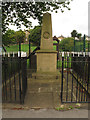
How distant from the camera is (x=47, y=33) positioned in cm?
706

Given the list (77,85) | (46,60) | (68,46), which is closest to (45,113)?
(77,85)

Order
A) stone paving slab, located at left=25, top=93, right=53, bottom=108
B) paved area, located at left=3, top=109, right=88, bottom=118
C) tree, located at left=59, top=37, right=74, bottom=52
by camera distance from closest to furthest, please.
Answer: paved area, located at left=3, top=109, right=88, bottom=118
stone paving slab, located at left=25, top=93, right=53, bottom=108
tree, located at left=59, top=37, right=74, bottom=52

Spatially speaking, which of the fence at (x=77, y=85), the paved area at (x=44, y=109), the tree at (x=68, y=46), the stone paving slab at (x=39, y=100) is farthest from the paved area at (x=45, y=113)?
the tree at (x=68, y=46)

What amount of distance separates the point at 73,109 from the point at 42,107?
97cm

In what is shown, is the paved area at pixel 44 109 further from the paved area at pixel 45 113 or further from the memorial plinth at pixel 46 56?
the memorial plinth at pixel 46 56

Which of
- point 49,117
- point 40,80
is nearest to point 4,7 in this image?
point 40,80

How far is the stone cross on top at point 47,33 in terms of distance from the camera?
7.04 m

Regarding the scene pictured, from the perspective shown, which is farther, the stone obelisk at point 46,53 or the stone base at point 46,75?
the stone obelisk at point 46,53

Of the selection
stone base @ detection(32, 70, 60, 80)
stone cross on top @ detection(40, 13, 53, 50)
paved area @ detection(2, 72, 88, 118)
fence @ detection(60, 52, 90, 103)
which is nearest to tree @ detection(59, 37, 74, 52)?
stone cross on top @ detection(40, 13, 53, 50)

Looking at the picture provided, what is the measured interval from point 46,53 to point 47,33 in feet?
4.25

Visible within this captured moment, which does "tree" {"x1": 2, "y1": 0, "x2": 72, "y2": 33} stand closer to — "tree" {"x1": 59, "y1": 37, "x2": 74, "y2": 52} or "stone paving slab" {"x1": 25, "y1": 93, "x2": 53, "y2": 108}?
"stone paving slab" {"x1": 25, "y1": 93, "x2": 53, "y2": 108}

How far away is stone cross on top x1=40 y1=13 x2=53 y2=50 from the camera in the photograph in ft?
23.1

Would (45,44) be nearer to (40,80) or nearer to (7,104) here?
(40,80)

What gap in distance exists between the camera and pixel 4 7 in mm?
5863
